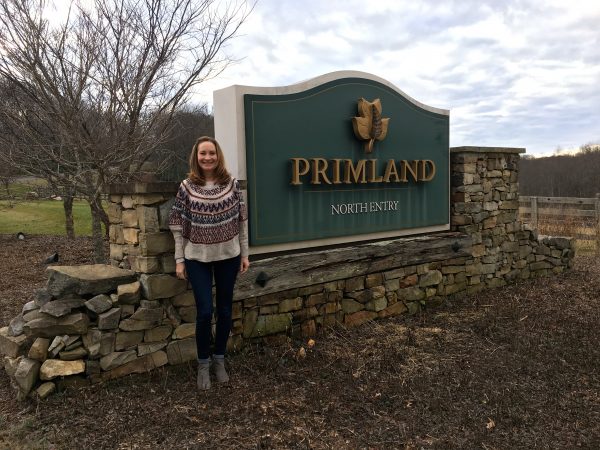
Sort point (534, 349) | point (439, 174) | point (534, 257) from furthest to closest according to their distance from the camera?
point (534, 257), point (439, 174), point (534, 349)

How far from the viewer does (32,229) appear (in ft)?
50.8

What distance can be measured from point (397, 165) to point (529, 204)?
31.6ft

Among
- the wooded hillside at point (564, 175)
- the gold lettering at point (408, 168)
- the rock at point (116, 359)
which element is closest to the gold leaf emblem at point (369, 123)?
the gold lettering at point (408, 168)

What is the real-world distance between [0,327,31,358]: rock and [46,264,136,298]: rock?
0.37 meters

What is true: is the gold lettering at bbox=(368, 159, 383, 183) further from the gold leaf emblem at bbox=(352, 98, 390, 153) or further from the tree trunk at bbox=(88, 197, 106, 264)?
the tree trunk at bbox=(88, 197, 106, 264)

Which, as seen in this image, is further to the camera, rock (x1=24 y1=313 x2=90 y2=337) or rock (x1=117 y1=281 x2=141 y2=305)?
rock (x1=117 y1=281 x2=141 y2=305)

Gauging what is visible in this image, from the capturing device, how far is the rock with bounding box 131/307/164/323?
359 cm

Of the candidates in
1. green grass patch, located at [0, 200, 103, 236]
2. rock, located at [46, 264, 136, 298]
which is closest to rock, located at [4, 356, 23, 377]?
rock, located at [46, 264, 136, 298]

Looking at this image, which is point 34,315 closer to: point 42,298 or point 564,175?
point 42,298

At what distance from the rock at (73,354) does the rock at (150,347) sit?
0.38 metres

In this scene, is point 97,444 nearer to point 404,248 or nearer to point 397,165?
point 404,248

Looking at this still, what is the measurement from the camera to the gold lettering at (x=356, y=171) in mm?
4844

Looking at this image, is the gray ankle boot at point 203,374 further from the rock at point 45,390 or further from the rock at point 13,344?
the rock at point 13,344

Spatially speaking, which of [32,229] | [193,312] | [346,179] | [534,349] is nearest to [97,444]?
[193,312]
